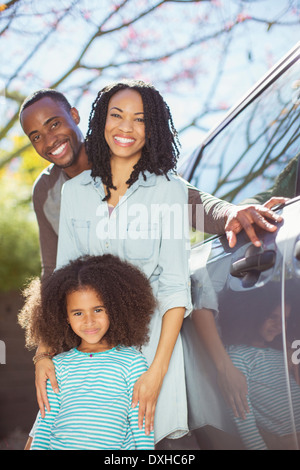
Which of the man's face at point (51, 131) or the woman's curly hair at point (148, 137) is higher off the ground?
the man's face at point (51, 131)

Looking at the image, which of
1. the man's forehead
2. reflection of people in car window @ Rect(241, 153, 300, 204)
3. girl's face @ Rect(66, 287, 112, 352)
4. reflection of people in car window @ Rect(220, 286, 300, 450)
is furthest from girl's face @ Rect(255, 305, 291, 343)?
the man's forehead

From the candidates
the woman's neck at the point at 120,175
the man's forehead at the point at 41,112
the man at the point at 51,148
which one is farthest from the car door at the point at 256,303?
the man's forehead at the point at 41,112

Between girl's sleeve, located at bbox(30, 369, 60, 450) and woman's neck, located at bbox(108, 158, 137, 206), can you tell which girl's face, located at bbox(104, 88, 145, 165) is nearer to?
woman's neck, located at bbox(108, 158, 137, 206)

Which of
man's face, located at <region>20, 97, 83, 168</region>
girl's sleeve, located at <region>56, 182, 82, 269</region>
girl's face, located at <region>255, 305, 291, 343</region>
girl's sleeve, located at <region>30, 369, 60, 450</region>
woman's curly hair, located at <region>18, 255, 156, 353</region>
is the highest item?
man's face, located at <region>20, 97, 83, 168</region>

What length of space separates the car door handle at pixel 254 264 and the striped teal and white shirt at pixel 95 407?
1.61 ft

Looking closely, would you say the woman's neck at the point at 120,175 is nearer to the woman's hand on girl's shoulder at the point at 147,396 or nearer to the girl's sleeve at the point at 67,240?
the girl's sleeve at the point at 67,240

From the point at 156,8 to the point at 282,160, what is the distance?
10.6 ft

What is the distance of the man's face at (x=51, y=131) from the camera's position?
248 cm

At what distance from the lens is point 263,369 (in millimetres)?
1297

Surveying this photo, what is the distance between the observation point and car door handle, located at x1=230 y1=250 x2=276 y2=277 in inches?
53.7

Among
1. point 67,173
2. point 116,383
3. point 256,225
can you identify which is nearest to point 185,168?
point 67,173

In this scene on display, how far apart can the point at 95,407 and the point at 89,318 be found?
1.05 ft

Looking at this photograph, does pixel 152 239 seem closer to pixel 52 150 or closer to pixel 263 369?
pixel 263 369

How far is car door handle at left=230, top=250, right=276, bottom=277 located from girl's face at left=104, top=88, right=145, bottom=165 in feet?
2.23
